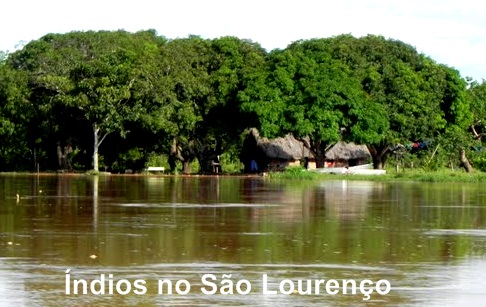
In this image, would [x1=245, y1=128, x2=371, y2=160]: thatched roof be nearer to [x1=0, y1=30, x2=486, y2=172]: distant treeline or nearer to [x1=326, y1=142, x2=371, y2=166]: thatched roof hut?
[x1=326, y1=142, x2=371, y2=166]: thatched roof hut

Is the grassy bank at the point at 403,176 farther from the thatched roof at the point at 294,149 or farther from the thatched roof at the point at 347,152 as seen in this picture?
the thatched roof at the point at 347,152

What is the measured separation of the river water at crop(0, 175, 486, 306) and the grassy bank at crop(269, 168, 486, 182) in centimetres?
2124

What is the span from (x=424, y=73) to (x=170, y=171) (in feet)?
53.6

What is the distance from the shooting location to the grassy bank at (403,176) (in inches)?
2120

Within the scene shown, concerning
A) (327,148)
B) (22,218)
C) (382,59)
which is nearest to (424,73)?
(382,59)

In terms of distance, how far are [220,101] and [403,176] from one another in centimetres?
1267

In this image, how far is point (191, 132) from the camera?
214 feet

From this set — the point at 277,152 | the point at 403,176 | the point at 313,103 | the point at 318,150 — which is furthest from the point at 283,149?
the point at 403,176

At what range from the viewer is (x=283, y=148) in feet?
226

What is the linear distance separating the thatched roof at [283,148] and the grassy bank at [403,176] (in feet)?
31.7

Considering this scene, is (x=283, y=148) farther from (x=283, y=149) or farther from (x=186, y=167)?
(x=186, y=167)

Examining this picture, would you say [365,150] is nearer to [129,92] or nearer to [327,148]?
[327,148]

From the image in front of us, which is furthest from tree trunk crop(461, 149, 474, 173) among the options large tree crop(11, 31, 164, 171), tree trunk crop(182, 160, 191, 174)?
large tree crop(11, 31, 164, 171)

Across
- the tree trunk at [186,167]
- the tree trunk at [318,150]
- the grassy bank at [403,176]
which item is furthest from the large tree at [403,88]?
the tree trunk at [186,167]
